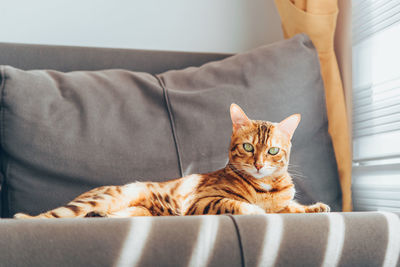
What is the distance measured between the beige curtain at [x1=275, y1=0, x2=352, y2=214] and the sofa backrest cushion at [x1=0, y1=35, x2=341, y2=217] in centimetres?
8

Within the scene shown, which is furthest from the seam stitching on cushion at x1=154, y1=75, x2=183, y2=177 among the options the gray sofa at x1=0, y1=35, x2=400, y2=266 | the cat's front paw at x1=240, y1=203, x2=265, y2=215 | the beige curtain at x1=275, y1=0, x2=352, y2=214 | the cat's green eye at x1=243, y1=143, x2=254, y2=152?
the beige curtain at x1=275, y1=0, x2=352, y2=214

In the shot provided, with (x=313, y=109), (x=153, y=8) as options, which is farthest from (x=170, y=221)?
(x=153, y=8)

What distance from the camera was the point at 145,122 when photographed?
1.36m

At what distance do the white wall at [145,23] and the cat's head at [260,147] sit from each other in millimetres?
706

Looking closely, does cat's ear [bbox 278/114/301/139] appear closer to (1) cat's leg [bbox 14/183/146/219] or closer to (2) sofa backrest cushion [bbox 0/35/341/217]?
(2) sofa backrest cushion [bbox 0/35/341/217]

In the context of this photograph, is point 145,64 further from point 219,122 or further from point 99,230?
point 99,230

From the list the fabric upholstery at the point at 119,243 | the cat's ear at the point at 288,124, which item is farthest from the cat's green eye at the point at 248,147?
the fabric upholstery at the point at 119,243

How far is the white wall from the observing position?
163 centimetres

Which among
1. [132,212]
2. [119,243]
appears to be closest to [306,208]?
[132,212]

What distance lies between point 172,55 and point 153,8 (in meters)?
0.26

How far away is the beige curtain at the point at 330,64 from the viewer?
1.48 meters

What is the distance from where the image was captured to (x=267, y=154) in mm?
1086

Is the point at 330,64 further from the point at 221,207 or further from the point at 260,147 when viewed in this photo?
the point at 221,207

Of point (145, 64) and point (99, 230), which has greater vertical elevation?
point (145, 64)
